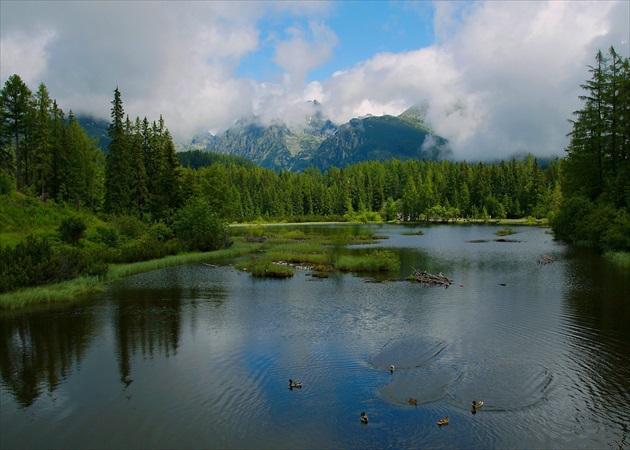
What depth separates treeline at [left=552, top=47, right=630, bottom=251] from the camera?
54969 mm

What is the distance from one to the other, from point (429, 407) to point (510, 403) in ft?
10.0

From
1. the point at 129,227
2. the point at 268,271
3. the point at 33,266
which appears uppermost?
the point at 129,227

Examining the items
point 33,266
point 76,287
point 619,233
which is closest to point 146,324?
point 76,287

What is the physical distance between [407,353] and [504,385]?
16.5 feet

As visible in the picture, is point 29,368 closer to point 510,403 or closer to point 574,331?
point 510,403

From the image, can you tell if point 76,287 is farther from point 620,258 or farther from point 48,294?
point 620,258

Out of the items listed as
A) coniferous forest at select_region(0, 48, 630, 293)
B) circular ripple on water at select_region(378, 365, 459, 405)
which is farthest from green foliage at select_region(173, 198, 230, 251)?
circular ripple on water at select_region(378, 365, 459, 405)

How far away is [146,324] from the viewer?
28.4 m

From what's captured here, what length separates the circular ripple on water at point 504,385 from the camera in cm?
1642

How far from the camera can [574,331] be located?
970 inches

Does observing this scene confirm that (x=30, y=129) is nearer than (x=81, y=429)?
No

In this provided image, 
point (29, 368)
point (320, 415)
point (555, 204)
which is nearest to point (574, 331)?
point (320, 415)

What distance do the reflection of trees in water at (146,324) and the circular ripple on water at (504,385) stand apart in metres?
14.1

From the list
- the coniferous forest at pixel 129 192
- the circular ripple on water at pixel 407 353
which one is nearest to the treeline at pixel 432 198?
the coniferous forest at pixel 129 192
